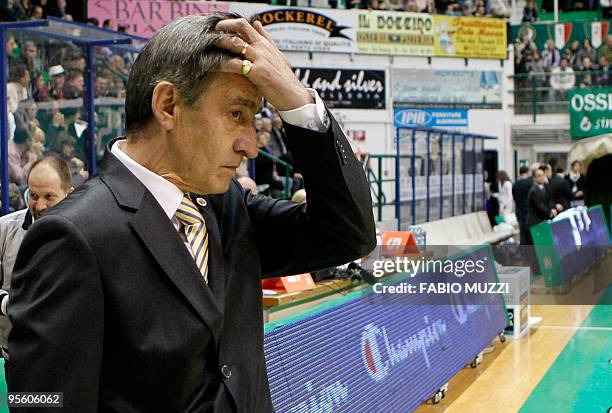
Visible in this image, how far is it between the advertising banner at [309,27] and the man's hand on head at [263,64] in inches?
761

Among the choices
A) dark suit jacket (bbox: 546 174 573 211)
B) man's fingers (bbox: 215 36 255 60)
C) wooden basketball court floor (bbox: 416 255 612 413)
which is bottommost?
wooden basketball court floor (bbox: 416 255 612 413)

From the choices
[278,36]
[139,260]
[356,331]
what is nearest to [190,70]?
[139,260]

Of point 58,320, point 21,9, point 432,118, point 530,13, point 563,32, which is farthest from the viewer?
point 530,13

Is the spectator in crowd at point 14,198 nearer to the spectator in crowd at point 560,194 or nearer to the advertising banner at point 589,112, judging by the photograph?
the spectator in crowd at point 560,194

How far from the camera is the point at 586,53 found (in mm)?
24000

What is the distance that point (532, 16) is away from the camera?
82.6 ft

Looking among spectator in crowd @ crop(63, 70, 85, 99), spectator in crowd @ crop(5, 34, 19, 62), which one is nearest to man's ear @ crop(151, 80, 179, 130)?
spectator in crowd @ crop(5, 34, 19, 62)

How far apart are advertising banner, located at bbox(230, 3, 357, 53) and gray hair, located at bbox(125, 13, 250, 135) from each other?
1935 centimetres

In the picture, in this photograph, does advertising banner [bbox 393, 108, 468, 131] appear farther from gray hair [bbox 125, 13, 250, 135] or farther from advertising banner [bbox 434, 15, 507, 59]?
gray hair [bbox 125, 13, 250, 135]

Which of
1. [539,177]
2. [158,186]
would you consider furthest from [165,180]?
[539,177]

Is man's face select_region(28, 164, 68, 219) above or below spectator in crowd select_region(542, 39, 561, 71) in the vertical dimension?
below

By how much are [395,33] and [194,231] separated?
21006mm

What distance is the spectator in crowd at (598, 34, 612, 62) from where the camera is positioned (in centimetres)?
2380

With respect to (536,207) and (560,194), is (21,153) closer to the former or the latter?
(536,207)
